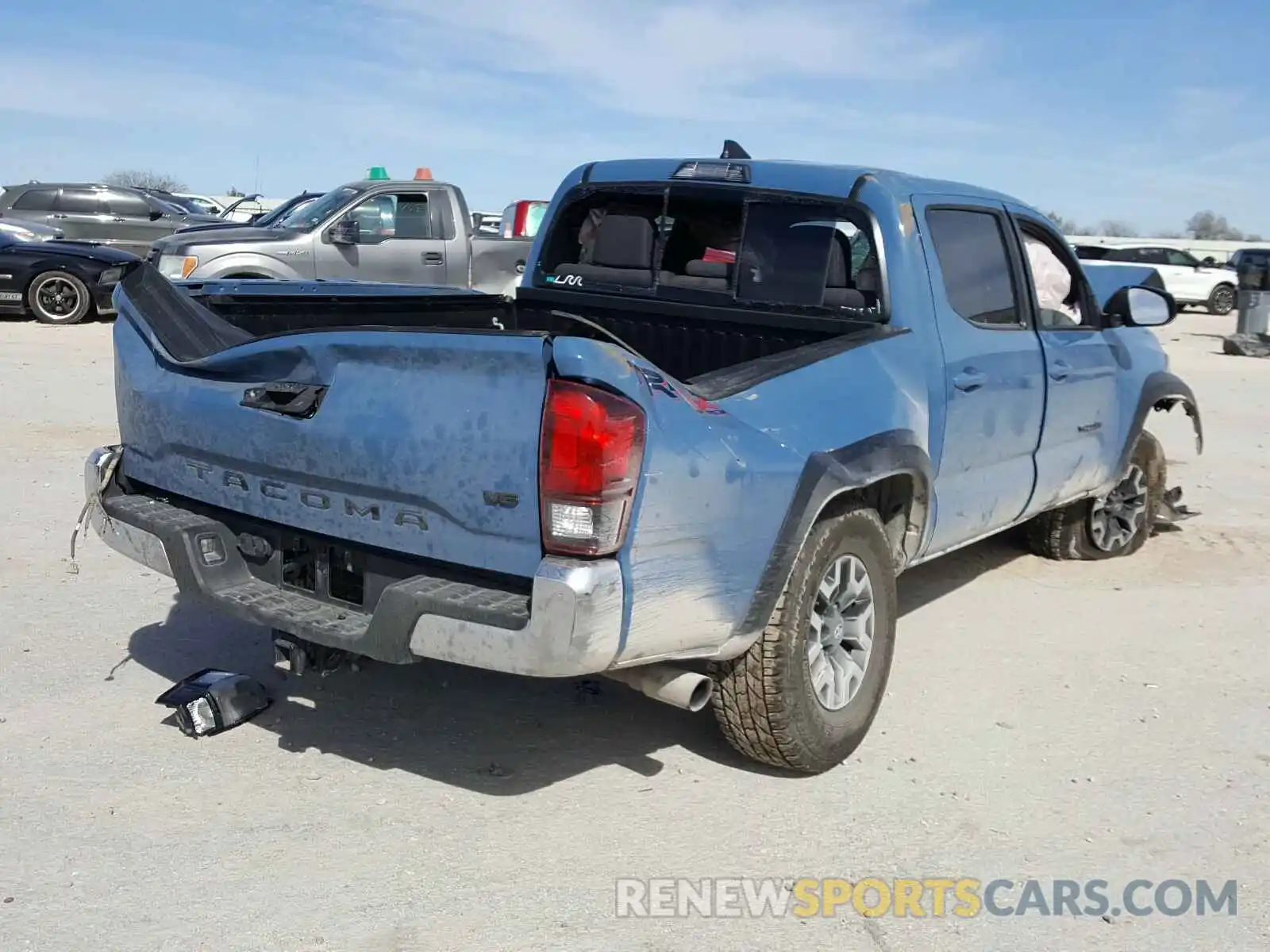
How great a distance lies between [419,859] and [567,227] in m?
3.12

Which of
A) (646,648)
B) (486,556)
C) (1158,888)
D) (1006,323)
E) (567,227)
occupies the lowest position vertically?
(1158,888)

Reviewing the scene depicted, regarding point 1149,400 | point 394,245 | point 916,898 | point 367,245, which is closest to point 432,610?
point 916,898

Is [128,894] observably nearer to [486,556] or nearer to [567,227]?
[486,556]

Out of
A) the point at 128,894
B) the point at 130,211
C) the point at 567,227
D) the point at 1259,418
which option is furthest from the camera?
the point at 130,211

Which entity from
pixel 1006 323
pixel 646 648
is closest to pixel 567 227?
pixel 1006 323

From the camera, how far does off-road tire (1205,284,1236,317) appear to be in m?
30.6

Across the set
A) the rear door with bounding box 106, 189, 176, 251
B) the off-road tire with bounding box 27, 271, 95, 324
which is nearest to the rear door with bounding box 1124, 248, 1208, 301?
the rear door with bounding box 106, 189, 176, 251

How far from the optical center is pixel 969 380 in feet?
15.3

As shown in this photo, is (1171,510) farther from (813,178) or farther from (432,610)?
(432,610)

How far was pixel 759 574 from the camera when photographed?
352 centimetres

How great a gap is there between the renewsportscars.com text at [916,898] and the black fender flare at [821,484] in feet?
2.30

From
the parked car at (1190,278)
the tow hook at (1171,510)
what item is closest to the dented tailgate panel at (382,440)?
the tow hook at (1171,510)

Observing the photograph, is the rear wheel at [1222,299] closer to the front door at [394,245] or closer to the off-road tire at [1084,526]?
the front door at [394,245]

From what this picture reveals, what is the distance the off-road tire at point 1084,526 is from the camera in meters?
6.62
